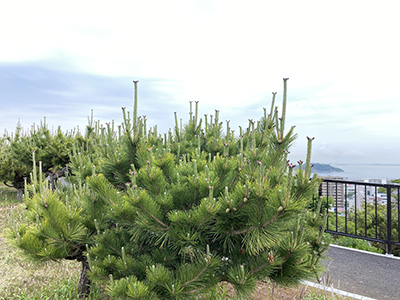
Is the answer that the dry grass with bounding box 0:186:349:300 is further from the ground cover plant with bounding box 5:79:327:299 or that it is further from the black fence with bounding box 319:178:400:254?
the black fence with bounding box 319:178:400:254

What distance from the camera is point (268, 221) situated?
7.54 ft

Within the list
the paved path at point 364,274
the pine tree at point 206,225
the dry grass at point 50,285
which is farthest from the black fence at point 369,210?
the pine tree at point 206,225

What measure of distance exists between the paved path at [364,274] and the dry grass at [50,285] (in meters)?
0.54

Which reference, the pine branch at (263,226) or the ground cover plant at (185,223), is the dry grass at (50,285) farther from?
the pine branch at (263,226)

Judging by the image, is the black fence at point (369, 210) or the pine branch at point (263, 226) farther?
the black fence at point (369, 210)

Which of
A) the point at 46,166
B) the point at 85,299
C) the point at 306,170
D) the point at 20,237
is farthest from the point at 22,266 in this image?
the point at 46,166

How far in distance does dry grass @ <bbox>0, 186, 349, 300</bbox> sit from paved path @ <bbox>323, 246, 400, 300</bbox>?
1.76 ft

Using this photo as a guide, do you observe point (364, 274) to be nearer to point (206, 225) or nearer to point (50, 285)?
point (206, 225)

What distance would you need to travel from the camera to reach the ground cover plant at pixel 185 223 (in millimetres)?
2344

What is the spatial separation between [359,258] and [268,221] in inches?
194

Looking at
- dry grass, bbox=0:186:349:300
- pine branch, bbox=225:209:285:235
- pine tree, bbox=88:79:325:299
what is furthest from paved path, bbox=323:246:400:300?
pine branch, bbox=225:209:285:235

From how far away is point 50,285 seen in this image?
429cm

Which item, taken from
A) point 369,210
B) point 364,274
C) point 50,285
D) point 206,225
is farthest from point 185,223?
point 369,210

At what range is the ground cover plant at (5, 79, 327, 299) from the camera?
234 centimetres
